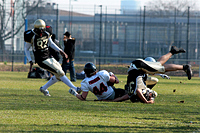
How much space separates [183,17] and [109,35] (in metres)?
11.1

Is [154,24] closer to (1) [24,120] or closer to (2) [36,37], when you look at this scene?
(2) [36,37]

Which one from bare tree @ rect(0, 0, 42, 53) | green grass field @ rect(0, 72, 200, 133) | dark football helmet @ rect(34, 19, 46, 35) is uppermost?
bare tree @ rect(0, 0, 42, 53)

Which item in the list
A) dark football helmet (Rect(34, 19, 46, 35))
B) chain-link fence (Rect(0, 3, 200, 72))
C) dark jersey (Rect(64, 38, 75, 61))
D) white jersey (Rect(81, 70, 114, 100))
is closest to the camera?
white jersey (Rect(81, 70, 114, 100))

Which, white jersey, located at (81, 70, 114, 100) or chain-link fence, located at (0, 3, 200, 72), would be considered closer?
white jersey, located at (81, 70, 114, 100)

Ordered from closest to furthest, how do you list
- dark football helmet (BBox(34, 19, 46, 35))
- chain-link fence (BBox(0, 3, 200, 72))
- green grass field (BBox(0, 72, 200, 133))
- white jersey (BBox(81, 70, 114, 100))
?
green grass field (BBox(0, 72, 200, 133))
white jersey (BBox(81, 70, 114, 100))
dark football helmet (BBox(34, 19, 46, 35))
chain-link fence (BBox(0, 3, 200, 72))

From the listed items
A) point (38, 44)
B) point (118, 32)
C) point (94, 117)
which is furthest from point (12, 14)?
point (94, 117)

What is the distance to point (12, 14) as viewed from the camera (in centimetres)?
2916

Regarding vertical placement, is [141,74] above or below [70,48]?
below

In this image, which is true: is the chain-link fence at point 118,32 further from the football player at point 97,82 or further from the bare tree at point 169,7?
the football player at point 97,82

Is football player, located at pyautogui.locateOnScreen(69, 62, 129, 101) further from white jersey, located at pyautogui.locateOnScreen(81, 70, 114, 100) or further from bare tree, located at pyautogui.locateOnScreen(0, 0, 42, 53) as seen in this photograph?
bare tree, located at pyautogui.locateOnScreen(0, 0, 42, 53)

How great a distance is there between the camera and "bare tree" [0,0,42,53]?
97.7 feet

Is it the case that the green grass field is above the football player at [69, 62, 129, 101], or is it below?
below

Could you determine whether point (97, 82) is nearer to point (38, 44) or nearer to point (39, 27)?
point (38, 44)

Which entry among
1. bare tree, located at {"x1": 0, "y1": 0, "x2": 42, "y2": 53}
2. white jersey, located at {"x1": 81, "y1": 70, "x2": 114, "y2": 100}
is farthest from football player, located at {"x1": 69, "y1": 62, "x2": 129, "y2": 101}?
bare tree, located at {"x1": 0, "y1": 0, "x2": 42, "y2": 53}
